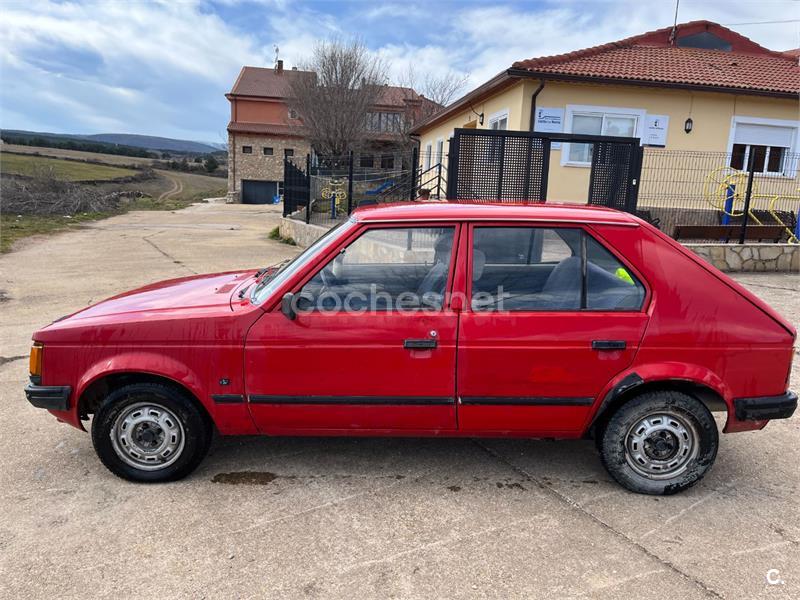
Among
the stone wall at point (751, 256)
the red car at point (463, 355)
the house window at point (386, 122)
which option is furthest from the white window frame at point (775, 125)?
the house window at point (386, 122)

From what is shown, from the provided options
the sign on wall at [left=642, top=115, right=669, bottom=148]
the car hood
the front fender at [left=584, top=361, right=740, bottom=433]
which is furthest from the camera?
the sign on wall at [left=642, top=115, right=669, bottom=148]

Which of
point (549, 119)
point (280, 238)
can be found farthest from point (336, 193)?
point (549, 119)

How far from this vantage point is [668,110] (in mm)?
14422

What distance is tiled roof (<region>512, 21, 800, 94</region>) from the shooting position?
13805 millimetres

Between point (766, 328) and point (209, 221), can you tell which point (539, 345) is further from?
point (209, 221)

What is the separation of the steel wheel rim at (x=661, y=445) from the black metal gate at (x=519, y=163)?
244 inches

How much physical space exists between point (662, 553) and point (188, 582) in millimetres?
2233

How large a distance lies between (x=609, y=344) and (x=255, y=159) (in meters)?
46.3

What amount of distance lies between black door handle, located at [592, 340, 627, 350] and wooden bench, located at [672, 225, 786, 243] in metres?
9.52

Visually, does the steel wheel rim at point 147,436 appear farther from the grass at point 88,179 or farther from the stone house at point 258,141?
the stone house at point 258,141

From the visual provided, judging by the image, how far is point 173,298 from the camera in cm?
355

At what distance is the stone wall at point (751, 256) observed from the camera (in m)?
11.4

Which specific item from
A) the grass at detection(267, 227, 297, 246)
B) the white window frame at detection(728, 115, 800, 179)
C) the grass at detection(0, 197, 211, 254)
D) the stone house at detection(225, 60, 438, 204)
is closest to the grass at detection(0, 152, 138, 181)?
the stone house at detection(225, 60, 438, 204)

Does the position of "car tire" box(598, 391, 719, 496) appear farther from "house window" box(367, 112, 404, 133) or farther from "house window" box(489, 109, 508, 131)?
"house window" box(367, 112, 404, 133)
